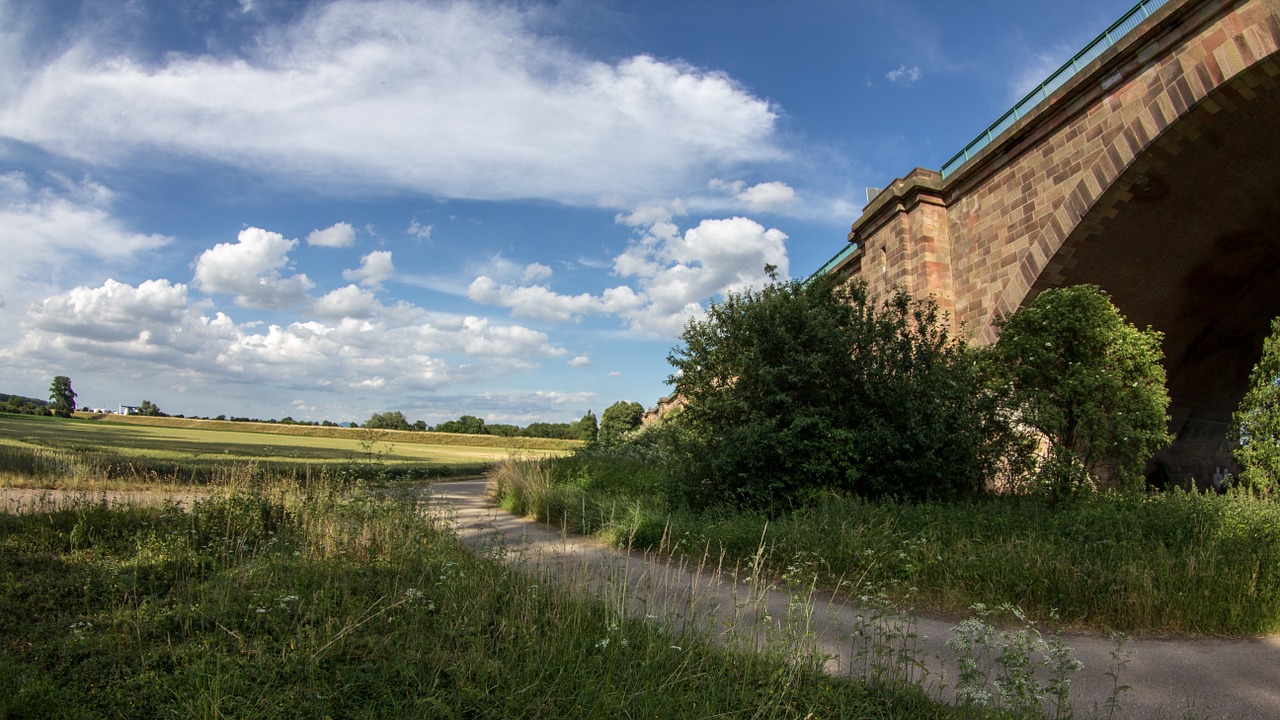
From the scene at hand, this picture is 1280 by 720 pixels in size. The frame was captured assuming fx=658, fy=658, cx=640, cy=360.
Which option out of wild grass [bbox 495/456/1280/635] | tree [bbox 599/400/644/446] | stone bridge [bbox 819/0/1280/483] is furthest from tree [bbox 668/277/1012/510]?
tree [bbox 599/400/644/446]

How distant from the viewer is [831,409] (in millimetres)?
8438

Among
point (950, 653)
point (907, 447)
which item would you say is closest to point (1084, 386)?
point (907, 447)

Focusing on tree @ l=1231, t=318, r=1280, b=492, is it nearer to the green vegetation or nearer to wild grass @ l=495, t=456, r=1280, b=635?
the green vegetation

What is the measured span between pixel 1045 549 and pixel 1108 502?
257cm

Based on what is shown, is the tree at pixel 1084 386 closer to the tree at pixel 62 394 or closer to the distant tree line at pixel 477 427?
the distant tree line at pixel 477 427

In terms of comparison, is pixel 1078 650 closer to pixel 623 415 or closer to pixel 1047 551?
pixel 1047 551

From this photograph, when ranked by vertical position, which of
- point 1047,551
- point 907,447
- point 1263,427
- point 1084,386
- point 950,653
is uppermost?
point 1084,386

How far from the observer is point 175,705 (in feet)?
10.2

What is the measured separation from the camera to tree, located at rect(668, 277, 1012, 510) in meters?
8.18

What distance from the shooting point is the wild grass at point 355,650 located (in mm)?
3141

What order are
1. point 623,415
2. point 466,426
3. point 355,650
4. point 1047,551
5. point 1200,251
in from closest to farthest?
point 355,650
point 1047,551
point 1200,251
point 623,415
point 466,426

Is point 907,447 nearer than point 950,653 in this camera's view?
No

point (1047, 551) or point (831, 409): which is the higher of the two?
point (831, 409)

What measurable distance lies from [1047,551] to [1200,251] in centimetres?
1053
